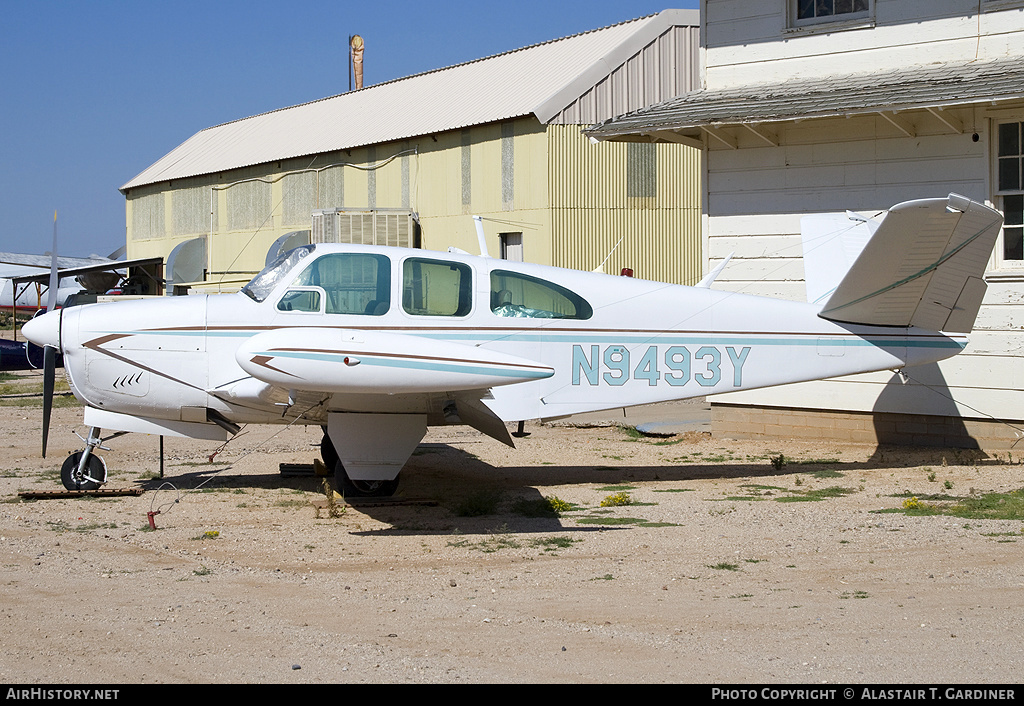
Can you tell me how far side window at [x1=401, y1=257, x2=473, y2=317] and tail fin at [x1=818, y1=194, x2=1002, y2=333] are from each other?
136 inches

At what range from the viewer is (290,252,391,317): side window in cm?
857

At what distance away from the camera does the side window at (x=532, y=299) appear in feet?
29.4

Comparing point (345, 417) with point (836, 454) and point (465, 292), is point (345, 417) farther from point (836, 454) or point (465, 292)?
point (836, 454)

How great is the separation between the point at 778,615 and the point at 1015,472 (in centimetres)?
572

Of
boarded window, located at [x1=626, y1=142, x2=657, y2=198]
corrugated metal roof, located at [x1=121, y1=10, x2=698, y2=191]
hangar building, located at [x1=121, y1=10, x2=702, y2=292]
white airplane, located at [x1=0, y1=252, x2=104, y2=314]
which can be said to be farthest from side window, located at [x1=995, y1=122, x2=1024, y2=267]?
white airplane, located at [x1=0, y1=252, x2=104, y2=314]

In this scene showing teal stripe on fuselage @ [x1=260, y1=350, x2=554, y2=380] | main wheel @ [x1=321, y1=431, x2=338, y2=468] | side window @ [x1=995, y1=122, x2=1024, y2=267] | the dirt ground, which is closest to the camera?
the dirt ground

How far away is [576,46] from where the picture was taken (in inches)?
953

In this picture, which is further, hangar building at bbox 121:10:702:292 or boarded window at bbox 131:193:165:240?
boarded window at bbox 131:193:165:240

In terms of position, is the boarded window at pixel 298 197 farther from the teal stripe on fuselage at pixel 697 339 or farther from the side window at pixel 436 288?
the teal stripe on fuselage at pixel 697 339

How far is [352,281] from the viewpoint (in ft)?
28.2

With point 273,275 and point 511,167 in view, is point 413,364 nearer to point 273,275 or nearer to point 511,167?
point 273,275

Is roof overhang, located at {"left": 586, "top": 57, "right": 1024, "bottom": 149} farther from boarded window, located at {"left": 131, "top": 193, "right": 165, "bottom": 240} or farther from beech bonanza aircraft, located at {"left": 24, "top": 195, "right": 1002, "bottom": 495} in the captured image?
boarded window, located at {"left": 131, "top": 193, "right": 165, "bottom": 240}

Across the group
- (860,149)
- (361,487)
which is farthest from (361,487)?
(860,149)

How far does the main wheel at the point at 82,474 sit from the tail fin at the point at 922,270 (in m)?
6.93
